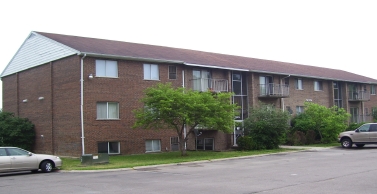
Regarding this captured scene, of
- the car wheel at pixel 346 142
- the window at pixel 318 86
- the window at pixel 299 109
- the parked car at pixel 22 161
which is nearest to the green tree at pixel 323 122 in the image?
the window at pixel 299 109

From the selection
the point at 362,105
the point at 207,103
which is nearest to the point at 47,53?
the point at 207,103

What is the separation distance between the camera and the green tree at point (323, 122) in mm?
33375

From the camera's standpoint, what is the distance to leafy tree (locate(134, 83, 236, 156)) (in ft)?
77.6

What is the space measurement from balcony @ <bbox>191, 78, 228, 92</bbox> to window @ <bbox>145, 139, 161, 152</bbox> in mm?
4789

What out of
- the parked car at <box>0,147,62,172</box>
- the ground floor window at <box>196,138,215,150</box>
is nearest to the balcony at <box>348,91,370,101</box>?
the ground floor window at <box>196,138,215,150</box>

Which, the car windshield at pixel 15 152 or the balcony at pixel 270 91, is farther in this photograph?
the balcony at pixel 270 91

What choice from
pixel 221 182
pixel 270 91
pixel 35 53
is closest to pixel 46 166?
pixel 221 182

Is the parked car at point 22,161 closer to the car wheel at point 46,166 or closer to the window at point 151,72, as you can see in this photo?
the car wheel at point 46,166

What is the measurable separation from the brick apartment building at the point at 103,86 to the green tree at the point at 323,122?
239 centimetres

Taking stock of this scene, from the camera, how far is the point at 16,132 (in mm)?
28906

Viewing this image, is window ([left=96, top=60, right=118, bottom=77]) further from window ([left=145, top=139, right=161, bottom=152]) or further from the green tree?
the green tree

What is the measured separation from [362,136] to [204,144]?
10.9m

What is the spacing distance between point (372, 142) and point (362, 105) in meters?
19.8

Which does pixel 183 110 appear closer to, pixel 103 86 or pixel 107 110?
pixel 107 110
